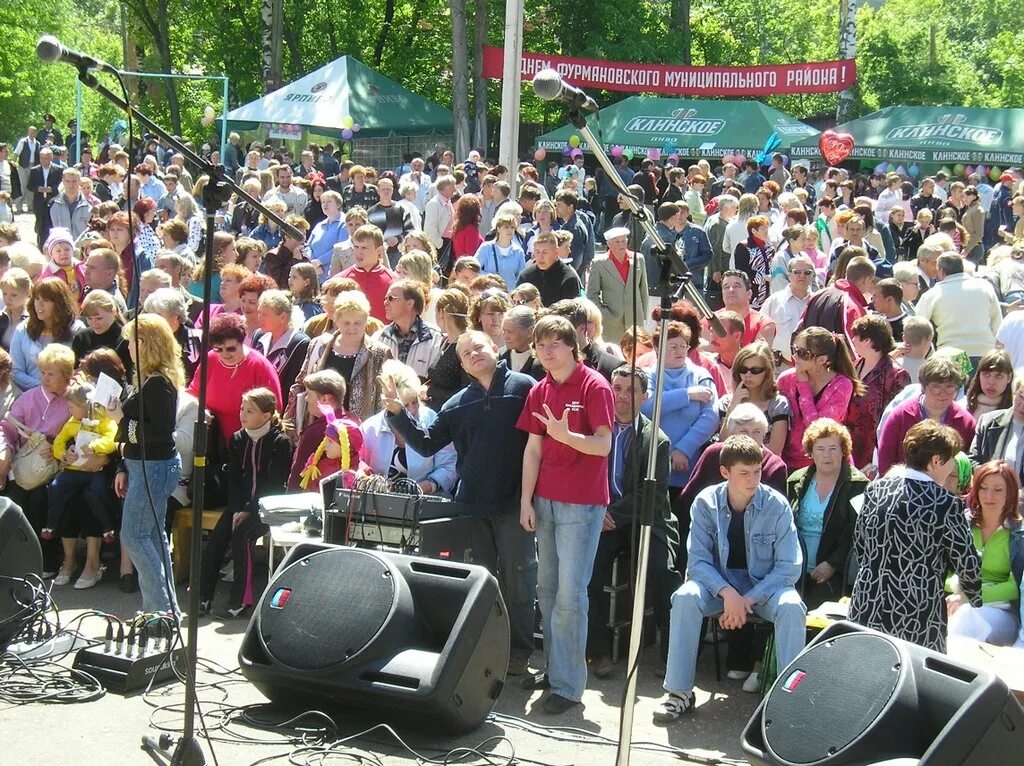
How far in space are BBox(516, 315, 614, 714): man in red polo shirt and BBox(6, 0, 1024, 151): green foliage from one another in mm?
31390

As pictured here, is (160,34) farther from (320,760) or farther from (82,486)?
(320,760)

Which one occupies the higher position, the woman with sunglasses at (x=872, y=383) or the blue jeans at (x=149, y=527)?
the woman with sunglasses at (x=872, y=383)

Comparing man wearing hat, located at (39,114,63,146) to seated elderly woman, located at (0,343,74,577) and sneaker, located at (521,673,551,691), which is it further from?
sneaker, located at (521,673,551,691)

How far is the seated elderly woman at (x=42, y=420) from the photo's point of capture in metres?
7.93

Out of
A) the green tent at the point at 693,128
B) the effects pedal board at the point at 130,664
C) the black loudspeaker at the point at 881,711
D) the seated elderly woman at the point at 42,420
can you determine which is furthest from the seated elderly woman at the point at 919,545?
the green tent at the point at 693,128

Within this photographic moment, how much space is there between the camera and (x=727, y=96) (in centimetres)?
3131

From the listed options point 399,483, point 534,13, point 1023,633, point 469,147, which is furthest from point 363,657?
point 534,13

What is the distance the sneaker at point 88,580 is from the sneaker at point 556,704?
10.6 feet

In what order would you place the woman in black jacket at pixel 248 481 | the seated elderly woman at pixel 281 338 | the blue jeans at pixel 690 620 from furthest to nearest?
the seated elderly woman at pixel 281 338
the woman in black jacket at pixel 248 481
the blue jeans at pixel 690 620

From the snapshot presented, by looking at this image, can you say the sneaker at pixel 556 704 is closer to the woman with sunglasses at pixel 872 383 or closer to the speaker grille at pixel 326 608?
the speaker grille at pixel 326 608

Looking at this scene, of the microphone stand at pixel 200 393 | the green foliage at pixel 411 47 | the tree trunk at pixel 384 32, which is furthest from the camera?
the tree trunk at pixel 384 32

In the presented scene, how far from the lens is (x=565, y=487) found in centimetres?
588

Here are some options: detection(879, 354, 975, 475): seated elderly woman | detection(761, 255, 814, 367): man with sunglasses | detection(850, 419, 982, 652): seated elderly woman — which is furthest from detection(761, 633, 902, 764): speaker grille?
detection(761, 255, 814, 367): man with sunglasses

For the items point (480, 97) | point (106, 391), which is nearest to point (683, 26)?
point (480, 97)
